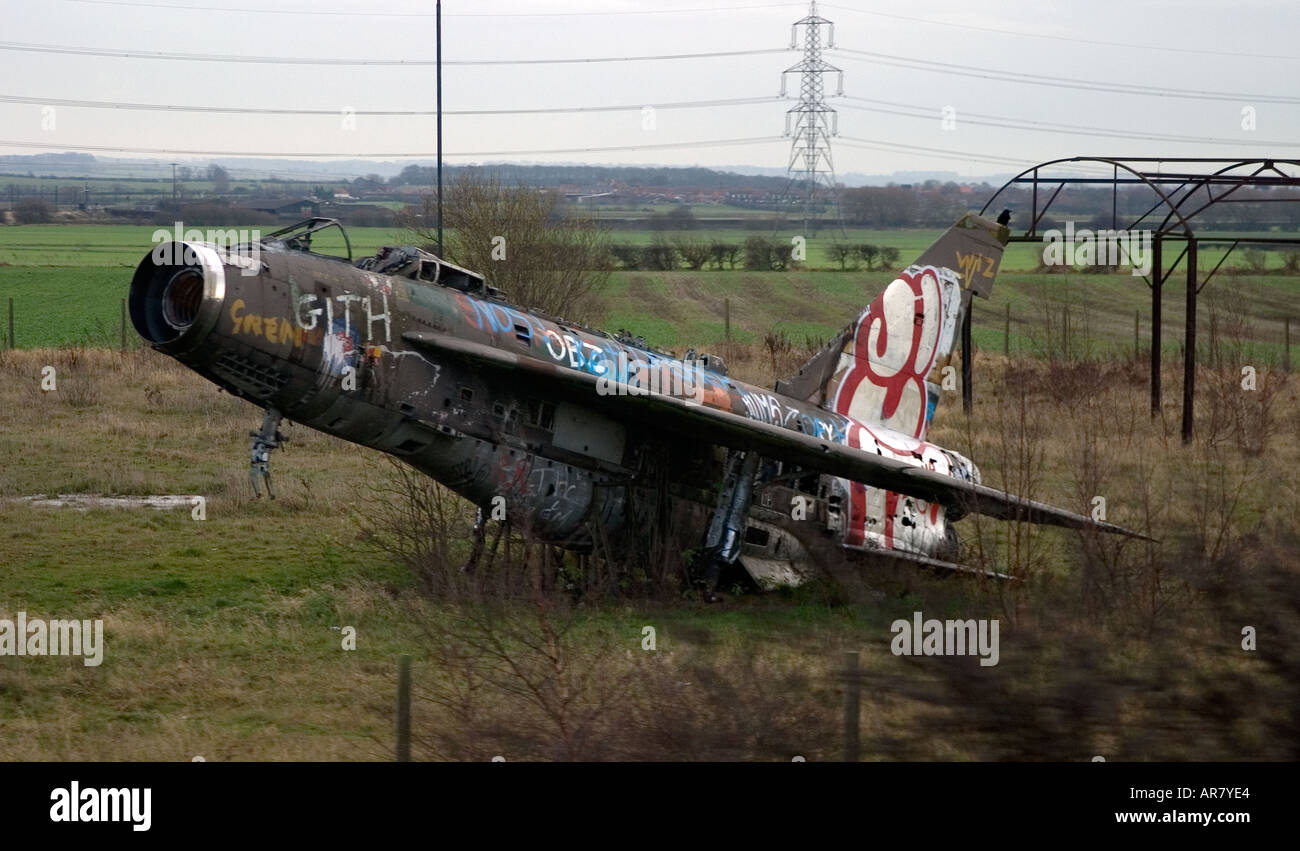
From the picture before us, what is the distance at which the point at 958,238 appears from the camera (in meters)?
20.3

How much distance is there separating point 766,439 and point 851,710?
26.6 ft

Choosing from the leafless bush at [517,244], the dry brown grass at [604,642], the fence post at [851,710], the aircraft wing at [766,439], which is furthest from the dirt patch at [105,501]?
the fence post at [851,710]

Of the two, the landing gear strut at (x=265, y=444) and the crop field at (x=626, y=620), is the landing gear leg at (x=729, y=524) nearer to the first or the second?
the crop field at (x=626, y=620)

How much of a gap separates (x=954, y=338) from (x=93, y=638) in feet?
40.0

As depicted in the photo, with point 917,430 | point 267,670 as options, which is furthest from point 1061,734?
point 917,430

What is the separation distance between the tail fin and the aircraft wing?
101 inches

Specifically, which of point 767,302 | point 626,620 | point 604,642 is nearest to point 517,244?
point 626,620

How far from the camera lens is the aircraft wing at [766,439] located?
15203 millimetres

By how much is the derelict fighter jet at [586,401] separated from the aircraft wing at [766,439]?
3 cm

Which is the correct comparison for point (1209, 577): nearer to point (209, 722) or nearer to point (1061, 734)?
point (1061, 734)

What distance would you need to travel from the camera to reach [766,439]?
1609cm

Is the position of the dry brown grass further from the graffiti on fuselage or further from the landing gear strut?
the graffiti on fuselage

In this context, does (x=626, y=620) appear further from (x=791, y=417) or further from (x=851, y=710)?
(x=851, y=710)
